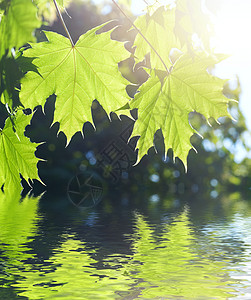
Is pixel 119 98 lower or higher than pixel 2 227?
higher

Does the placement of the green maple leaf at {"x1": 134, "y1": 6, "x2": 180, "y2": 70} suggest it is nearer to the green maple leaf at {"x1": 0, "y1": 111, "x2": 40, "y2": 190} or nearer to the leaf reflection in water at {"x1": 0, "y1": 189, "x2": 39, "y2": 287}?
the green maple leaf at {"x1": 0, "y1": 111, "x2": 40, "y2": 190}

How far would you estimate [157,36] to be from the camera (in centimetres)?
85

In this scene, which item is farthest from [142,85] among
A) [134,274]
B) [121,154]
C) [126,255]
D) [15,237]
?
[121,154]

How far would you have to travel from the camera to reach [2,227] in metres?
9.06

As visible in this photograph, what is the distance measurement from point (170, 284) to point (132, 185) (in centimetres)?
1479

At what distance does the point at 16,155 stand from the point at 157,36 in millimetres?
352

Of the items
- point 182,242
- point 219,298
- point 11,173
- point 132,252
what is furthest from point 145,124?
point 182,242

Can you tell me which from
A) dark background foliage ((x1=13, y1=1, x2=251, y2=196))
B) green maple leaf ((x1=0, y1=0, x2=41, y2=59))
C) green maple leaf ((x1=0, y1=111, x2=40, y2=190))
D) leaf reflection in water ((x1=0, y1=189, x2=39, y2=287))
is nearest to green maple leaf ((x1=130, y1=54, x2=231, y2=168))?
green maple leaf ((x1=0, y1=111, x2=40, y2=190))

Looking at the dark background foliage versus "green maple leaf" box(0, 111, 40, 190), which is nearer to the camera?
"green maple leaf" box(0, 111, 40, 190)

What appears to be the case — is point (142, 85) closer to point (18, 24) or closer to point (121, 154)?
point (18, 24)

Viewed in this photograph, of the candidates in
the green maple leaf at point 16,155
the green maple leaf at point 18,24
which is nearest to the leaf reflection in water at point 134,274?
the green maple leaf at point 16,155

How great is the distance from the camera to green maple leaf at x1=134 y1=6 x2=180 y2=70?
2.68 ft

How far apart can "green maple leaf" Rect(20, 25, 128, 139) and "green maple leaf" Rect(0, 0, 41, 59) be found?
0.93 feet

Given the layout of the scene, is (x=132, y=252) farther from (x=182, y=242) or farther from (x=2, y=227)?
(x=2, y=227)
